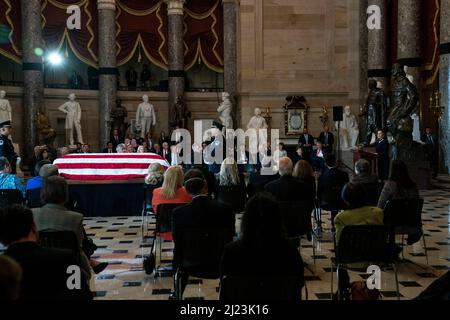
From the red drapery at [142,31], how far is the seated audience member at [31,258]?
1873 centimetres

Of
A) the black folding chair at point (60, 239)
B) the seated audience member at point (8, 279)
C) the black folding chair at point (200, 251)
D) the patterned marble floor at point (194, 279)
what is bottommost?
the patterned marble floor at point (194, 279)

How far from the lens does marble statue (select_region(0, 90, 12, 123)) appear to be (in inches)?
686

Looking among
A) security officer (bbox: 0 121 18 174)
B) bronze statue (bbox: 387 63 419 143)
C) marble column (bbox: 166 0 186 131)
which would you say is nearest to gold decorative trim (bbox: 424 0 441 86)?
bronze statue (bbox: 387 63 419 143)

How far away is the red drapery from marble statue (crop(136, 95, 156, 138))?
7.52ft

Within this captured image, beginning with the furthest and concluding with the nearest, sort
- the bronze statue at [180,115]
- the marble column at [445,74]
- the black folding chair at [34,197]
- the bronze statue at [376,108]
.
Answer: the bronze statue at [180,115], the bronze statue at [376,108], the marble column at [445,74], the black folding chair at [34,197]

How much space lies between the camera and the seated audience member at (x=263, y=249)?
3.26 m

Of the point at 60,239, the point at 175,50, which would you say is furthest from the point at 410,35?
the point at 60,239

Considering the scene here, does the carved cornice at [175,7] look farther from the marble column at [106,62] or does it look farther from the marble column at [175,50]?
the marble column at [106,62]

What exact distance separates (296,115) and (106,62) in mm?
7177

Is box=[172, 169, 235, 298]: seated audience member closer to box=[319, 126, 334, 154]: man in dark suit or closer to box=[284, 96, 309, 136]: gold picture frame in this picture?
box=[319, 126, 334, 154]: man in dark suit

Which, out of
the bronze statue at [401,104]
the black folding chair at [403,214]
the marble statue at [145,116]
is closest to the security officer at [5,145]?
the marble statue at [145,116]

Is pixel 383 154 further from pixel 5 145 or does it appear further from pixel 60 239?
pixel 60 239
